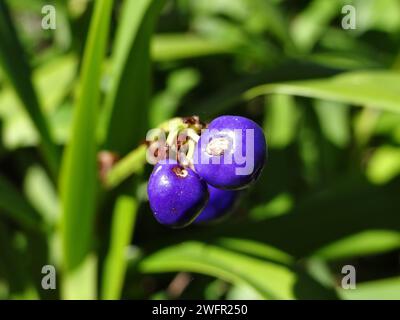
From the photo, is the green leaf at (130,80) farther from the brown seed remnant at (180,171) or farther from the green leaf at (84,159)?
the brown seed remnant at (180,171)

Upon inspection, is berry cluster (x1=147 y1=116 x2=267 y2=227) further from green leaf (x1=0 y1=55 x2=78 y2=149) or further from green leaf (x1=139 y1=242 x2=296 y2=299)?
green leaf (x1=0 y1=55 x2=78 y2=149)

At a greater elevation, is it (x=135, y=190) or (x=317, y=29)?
(x=317, y=29)

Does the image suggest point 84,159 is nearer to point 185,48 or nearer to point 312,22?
point 185,48

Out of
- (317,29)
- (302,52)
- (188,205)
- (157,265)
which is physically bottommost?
→ (188,205)

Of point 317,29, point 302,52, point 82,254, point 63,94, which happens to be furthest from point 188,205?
point 317,29


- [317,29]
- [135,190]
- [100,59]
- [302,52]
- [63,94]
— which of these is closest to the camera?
[100,59]

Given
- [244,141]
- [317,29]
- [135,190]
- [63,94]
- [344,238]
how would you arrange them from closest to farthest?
[244,141], [135,190], [344,238], [63,94], [317,29]

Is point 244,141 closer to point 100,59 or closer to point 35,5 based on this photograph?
point 100,59
